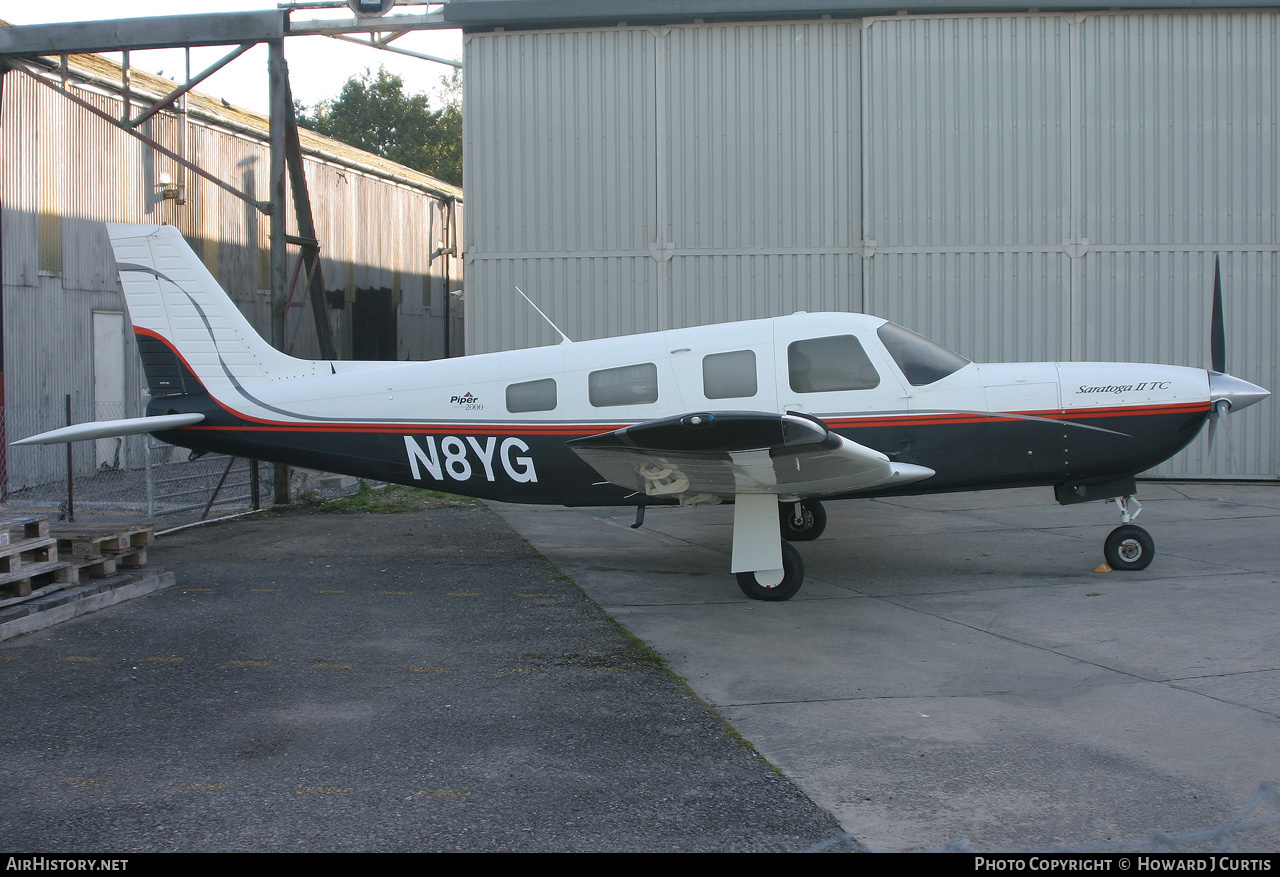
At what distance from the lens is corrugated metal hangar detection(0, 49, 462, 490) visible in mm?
13625

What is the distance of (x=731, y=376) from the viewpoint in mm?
7738

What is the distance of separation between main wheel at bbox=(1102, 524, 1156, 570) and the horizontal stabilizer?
26.0ft

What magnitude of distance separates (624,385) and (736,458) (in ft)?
5.43

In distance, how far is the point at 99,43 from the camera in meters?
12.7

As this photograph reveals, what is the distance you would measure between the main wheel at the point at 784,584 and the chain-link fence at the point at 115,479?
6704 mm

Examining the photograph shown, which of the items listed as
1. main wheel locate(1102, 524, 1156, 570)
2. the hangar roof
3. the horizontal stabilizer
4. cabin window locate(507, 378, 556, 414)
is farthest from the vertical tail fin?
main wheel locate(1102, 524, 1156, 570)

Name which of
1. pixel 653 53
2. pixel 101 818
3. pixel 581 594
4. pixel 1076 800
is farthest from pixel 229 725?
pixel 653 53

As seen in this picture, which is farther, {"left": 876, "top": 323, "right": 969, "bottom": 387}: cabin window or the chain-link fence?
the chain-link fence

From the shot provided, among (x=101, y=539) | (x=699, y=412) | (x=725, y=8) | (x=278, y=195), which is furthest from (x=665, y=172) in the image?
(x=101, y=539)

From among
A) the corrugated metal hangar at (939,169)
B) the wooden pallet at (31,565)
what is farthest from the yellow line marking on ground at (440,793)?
the corrugated metal hangar at (939,169)

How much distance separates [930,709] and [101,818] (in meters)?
3.74

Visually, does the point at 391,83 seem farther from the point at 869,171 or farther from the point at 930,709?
the point at 930,709

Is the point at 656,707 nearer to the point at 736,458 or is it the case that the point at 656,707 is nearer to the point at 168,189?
the point at 736,458

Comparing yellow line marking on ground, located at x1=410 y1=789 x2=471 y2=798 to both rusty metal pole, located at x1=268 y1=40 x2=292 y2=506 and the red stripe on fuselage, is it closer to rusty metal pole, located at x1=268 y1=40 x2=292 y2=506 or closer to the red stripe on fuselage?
the red stripe on fuselage
